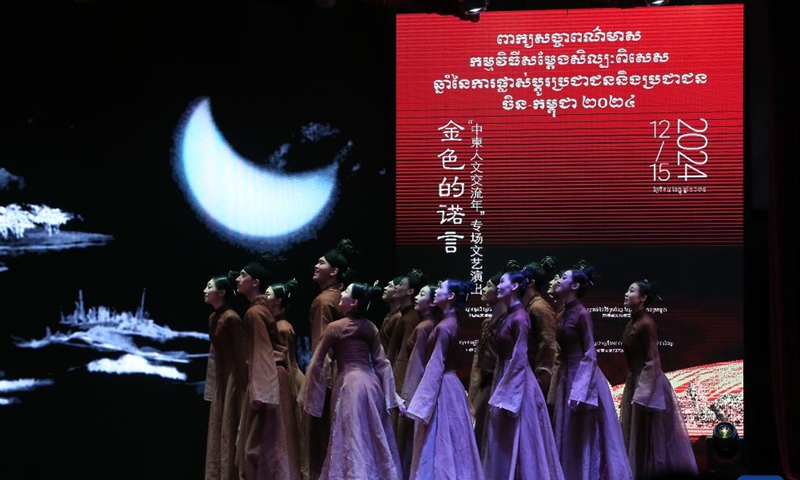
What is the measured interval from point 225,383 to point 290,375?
1.41ft

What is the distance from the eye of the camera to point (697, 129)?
816 centimetres

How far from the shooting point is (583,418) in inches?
269

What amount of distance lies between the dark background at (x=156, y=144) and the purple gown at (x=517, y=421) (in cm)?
209

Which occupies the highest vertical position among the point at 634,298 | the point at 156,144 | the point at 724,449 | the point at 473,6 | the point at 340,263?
the point at 473,6

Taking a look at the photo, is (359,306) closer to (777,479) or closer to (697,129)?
(697,129)

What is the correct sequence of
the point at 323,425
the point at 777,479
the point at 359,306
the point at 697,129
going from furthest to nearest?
the point at 697,129
the point at 323,425
the point at 359,306
the point at 777,479

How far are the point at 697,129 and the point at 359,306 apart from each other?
3055 millimetres

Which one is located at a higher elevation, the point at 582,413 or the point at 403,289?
the point at 403,289

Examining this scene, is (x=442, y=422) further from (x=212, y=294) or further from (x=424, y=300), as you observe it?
(x=212, y=294)

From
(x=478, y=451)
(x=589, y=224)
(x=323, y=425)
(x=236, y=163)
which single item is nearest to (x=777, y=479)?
(x=478, y=451)

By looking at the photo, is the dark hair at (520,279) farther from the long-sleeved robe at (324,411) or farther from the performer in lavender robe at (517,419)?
the long-sleeved robe at (324,411)

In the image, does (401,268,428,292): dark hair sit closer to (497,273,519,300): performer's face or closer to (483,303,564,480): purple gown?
(497,273,519,300): performer's face

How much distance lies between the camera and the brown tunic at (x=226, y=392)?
6.96 metres

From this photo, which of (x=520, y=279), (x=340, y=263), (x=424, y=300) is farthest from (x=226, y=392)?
(x=520, y=279)
